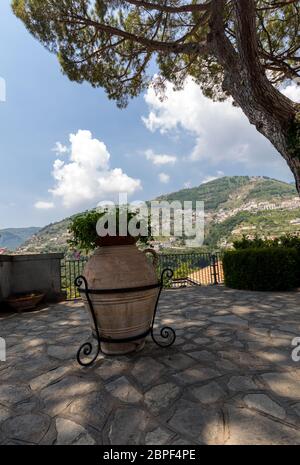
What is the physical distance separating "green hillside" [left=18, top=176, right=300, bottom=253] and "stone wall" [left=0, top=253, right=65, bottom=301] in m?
20.0

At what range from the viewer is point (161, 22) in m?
5.79

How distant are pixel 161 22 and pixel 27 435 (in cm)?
750

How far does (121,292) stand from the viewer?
2.19 metres

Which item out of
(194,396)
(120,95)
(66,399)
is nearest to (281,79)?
(120,95)

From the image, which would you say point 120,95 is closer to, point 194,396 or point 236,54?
point 236,54

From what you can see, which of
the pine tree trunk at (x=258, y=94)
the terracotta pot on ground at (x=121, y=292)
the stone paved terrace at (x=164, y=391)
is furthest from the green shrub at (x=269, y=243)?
the terracotta pot on ground at (x=121, y=292)

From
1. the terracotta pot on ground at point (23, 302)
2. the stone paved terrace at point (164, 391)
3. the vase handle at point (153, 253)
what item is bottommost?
the terracotta pot on ground at point (23, 302)

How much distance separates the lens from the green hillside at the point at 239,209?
42181mm

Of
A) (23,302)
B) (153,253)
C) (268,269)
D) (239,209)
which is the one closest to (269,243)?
(268,269)

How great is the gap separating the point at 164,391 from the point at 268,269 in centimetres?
502

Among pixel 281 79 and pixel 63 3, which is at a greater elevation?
pixel 63 3

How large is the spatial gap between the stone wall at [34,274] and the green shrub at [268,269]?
448 centimetres

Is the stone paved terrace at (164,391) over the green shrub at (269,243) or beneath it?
beneath

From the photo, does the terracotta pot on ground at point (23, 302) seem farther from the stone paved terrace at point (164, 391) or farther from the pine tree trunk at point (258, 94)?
the pine tree trunk at point (258, 94)
